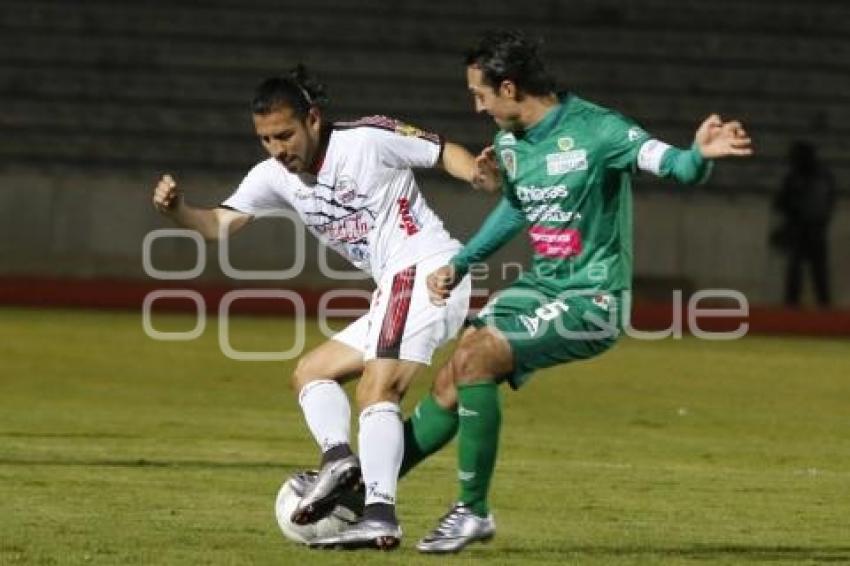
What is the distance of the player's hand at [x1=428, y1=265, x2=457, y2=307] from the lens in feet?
25.2

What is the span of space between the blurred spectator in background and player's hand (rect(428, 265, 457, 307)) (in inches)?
645

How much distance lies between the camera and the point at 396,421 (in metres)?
7.77

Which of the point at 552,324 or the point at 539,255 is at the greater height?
the point at 539,255

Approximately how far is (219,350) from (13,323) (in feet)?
8.64

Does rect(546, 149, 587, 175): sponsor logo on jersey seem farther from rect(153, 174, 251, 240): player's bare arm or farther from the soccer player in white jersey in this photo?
rect(153, 174, 251, 240): player's bare arm

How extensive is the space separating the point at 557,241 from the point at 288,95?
1.10 m

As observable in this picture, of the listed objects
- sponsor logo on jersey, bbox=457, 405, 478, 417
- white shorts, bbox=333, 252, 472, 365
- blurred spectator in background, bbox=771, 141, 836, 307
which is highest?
white shorts, bbox=333, 252, 472, 365

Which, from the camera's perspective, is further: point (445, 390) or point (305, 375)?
point (305, 375)

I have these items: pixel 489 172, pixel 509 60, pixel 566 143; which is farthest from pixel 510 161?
pixel 509 60

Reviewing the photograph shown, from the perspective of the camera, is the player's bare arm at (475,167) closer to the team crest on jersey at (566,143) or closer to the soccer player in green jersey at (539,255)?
the soccer player in green jersey at (539,255)

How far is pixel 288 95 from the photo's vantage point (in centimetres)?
787

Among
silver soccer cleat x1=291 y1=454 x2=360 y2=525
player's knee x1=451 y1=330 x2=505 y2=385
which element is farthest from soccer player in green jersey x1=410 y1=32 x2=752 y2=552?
silver soccer cleat x1=291 y1=454 x2=360 y2=525

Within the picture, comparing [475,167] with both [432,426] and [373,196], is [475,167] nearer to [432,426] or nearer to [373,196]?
[373,196]

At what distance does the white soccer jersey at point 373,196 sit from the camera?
806cm
